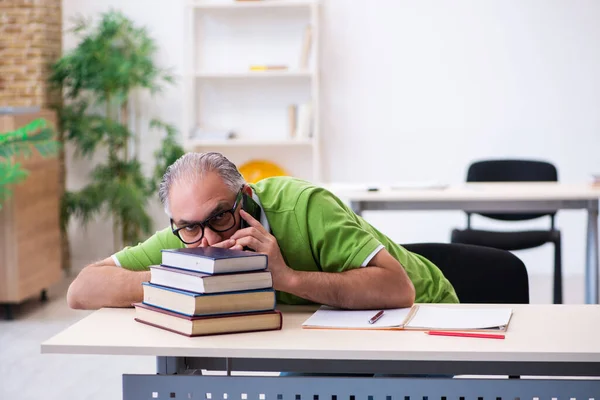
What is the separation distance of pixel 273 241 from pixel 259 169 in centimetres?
429

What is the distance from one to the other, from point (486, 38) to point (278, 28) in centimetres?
139

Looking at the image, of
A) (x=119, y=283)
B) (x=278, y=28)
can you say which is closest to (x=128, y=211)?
(x=278, y=28)

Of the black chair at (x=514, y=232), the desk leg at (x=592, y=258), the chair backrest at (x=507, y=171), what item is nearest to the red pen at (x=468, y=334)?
the desk leg at (x=592, y=258)

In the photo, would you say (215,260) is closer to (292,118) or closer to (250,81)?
A: (292,118)

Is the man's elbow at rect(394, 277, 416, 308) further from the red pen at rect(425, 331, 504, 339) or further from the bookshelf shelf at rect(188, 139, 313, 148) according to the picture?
the bookshelf shelf at rect(188, 139, 313, 148)

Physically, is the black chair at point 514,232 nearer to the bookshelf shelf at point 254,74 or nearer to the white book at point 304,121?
the white book at point 304,121

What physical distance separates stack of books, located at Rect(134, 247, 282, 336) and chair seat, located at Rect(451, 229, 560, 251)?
9.85 feet

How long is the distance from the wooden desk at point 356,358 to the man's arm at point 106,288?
0.23 metres

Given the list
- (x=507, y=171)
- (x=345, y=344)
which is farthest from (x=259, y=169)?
(x=345, y=344)

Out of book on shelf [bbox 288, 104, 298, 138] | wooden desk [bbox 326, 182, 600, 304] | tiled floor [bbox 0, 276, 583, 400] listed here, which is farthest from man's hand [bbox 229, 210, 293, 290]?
book on shelf [bbox 288, 104, 298, 138]

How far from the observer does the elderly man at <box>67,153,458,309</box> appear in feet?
6.09

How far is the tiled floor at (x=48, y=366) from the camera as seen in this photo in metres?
3.56

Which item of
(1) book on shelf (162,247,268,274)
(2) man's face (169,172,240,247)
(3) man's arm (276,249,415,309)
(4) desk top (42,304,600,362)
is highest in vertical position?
(2) man's face (169,172,240,247)

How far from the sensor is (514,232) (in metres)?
4.80
